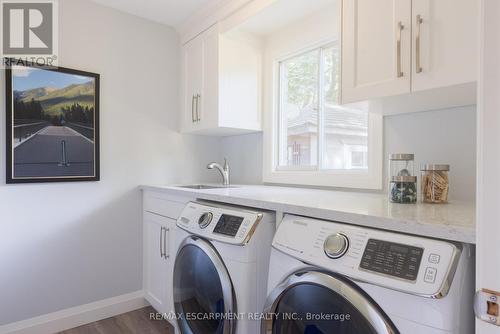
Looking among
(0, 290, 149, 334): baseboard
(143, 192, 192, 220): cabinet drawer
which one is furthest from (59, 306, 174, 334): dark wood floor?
(143, 192, 192, 220): cabinet drawer

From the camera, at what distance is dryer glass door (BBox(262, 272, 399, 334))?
0.82 metres

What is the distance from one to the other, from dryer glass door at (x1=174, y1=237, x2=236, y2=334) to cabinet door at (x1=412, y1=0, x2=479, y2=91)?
111 centimetres

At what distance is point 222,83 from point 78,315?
1880 mm

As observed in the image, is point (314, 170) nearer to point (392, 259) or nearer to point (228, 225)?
point (228, 225)

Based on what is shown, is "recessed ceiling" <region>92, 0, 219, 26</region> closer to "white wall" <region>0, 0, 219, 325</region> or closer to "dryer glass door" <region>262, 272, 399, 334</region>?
"white wall" <region>0, 0, 219, 325</region>

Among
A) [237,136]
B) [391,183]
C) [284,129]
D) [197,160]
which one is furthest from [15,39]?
[391,183]

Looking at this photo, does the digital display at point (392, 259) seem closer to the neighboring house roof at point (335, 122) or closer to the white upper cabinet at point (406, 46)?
the white upper cabinet at point (406, 46)

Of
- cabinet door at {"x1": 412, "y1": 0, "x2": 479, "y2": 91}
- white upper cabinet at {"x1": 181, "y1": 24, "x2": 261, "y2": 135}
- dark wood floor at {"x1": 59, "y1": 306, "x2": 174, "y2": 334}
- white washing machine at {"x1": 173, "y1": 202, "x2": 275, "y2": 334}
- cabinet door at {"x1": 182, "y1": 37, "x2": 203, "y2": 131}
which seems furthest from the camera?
cabinet door at {"x1": 182, "y1": 37, "x2": 203, "y2": 131}

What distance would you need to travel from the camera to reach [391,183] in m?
1.32

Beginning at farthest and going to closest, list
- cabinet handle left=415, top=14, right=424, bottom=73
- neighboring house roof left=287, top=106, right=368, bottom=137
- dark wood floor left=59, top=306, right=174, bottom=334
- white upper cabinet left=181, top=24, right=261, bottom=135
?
white upper cabinet left=181, top=24, right=261, bottom=135 → dark wood floor left=59, top=306, right=174, bottom=334 → neighboring house roof left=287, top=106, right=368, bottom=137 → cabinet handle left=415, top=14, right=424, bottom=73

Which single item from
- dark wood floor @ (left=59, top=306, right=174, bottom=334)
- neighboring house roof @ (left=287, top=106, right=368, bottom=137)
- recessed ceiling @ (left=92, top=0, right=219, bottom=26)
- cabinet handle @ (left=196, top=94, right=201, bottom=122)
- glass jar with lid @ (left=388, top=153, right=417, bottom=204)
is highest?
recessed ceiling @ (left=92, top=0, right=219, bottom=26)

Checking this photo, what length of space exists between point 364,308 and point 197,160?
81.5 inches

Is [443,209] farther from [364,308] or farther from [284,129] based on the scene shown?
[284,129]

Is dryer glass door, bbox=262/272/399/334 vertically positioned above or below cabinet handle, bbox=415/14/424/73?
below
